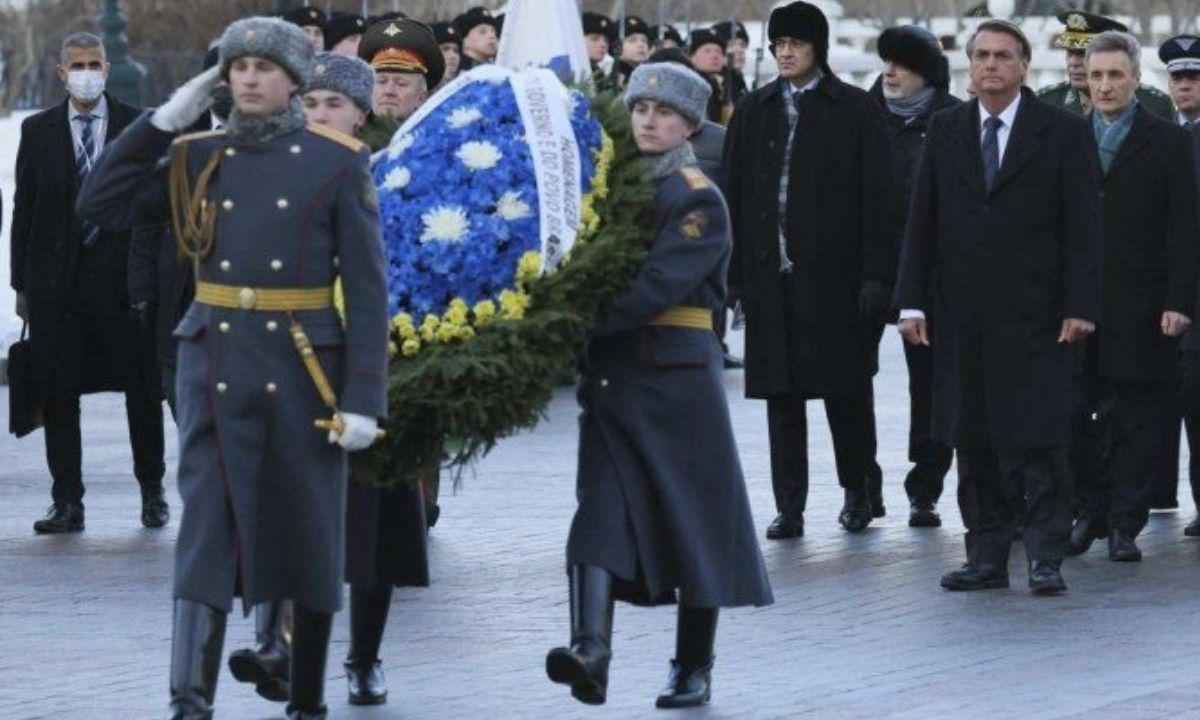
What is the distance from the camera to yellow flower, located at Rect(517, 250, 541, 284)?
9234mm

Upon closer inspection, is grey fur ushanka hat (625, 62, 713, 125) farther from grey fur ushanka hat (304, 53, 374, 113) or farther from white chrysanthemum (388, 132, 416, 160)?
grey fur ushanka hat (304, 53, 374, 113)

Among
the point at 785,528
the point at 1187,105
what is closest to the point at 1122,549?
the point at 785,528

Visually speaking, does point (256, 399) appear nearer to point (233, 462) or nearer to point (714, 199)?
point (233, 462)

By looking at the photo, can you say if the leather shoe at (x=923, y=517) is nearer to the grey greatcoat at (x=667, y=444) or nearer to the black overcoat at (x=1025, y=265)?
the black overcoat at (x=1025, y=265)

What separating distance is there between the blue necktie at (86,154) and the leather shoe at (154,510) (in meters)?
1.05

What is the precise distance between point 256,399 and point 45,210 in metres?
5.70

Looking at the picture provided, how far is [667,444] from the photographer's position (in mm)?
9445

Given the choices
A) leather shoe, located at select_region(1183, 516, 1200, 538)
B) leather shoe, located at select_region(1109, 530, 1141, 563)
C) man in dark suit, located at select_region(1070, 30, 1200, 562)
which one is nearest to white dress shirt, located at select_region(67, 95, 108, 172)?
man in dark suit, located at select_region(1070, 30, 1200, 562)

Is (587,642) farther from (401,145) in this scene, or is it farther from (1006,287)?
(1006,287)

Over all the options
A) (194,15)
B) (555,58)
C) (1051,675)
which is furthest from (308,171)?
(194,15)

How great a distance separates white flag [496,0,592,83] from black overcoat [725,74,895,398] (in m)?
0.78

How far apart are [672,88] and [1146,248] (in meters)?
3.80

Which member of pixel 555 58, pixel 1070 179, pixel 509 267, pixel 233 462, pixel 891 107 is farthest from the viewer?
pixel 891 107

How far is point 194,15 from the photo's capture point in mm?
45156
